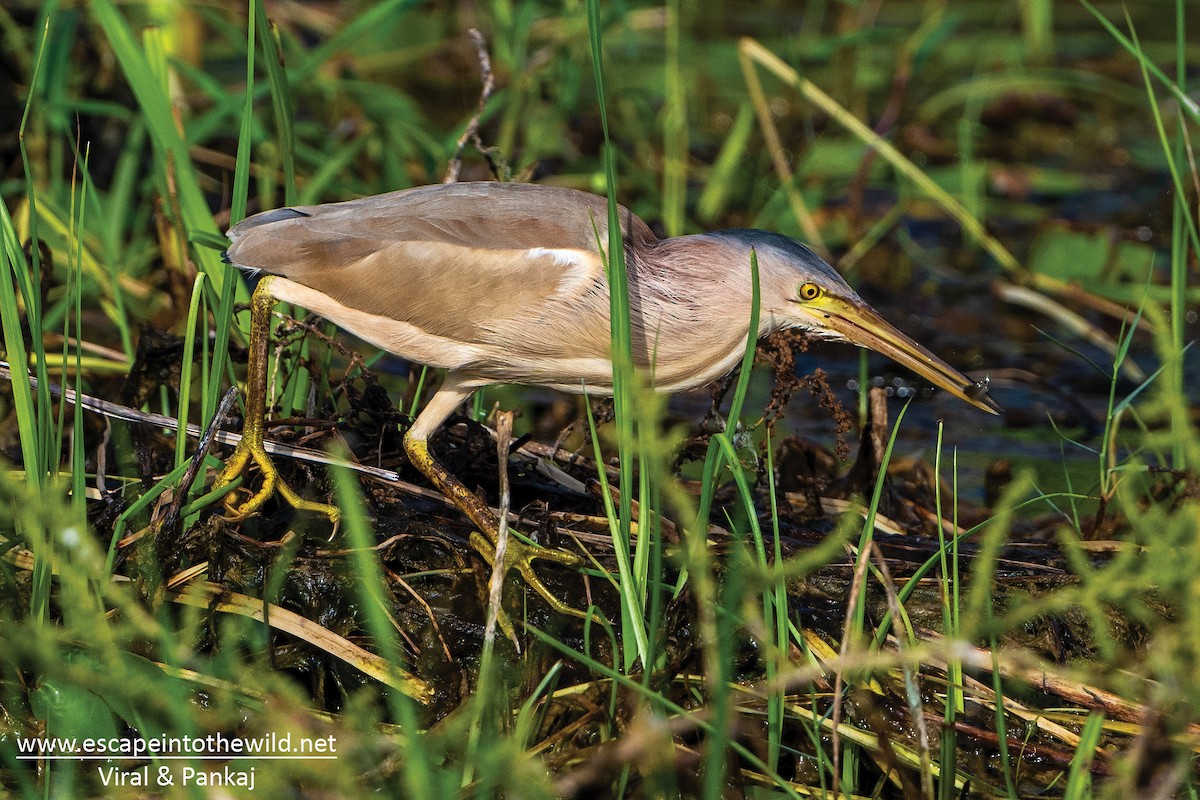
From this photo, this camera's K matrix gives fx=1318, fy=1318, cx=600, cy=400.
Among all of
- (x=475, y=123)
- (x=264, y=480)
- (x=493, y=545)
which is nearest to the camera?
(x=493, y=545)

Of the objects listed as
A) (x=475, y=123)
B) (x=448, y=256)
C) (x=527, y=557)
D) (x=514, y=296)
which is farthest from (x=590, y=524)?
(x=475, y=123)

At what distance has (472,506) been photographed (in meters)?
2.88

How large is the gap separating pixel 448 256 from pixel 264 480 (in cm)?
64

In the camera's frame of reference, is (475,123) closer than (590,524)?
No

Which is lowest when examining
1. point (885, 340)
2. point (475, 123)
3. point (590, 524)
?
point (590, 524)

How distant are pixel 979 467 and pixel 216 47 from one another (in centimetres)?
577

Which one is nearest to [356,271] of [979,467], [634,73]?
[979,467]

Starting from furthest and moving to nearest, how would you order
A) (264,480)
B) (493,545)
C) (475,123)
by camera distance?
(475,123) → (264,480) → (493,545)

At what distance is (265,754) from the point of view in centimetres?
234

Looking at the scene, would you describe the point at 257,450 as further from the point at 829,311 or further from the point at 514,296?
the point at 829,311

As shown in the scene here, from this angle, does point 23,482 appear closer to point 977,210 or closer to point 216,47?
point 977,210

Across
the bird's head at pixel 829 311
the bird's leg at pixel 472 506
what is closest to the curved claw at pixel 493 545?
the bird's leg at pixel 472 506

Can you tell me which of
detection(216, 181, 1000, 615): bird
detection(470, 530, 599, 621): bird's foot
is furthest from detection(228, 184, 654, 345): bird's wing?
detection(470, 530, 599, 621): bird's foot

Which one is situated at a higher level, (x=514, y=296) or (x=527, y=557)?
(x=514, y=296)
